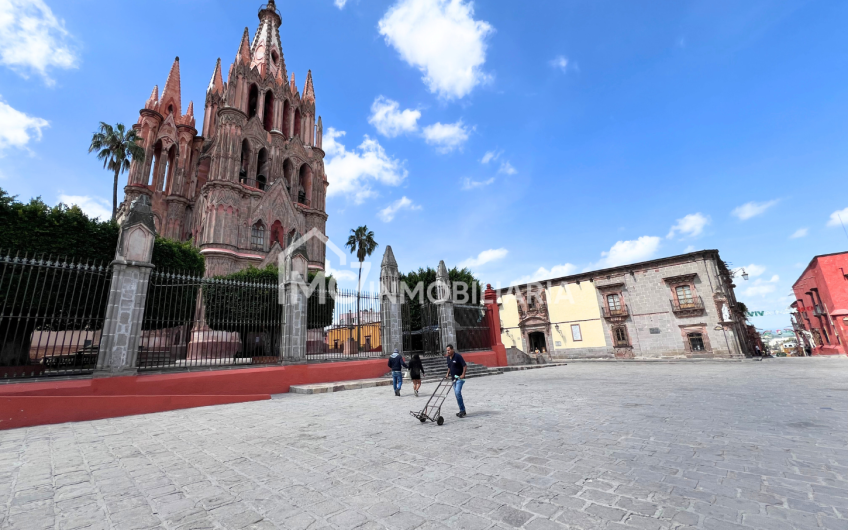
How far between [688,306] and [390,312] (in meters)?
24.3

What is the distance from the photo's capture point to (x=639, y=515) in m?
2.57

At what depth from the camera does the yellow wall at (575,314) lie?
2981 cm

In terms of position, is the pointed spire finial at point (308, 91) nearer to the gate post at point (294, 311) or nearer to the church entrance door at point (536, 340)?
the gate post at point (294, 311)

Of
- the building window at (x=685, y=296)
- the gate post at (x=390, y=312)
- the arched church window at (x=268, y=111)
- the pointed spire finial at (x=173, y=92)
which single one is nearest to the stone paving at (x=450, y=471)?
the gate post at (x=390, y=312)

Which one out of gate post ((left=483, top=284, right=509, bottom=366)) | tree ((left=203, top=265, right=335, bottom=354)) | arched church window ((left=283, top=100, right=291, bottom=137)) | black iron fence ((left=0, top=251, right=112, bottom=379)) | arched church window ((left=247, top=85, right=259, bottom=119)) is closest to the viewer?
black iron fence ((left=0, top=251, right=112, bottom=379))

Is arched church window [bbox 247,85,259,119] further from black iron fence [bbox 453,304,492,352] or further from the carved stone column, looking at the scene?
black iron fence [bbox 453,304,492,352]

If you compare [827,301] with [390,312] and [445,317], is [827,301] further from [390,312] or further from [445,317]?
[390,312]

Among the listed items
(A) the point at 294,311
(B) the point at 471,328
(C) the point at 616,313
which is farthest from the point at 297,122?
(C) the point at 616,313

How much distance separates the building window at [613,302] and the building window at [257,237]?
96.1 feet

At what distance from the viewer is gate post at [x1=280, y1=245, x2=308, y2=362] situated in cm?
1109

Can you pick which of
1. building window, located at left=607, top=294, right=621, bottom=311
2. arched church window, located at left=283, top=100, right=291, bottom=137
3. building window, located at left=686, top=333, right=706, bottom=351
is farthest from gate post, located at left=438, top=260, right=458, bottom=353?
arched church window, located at left=283, top=100, right=291, bottom=137

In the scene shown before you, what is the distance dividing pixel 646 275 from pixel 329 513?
104 ft

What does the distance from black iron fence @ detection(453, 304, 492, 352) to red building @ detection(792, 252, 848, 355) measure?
2933 centimetres

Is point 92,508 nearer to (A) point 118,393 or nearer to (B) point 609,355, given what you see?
(A) point 118,393
